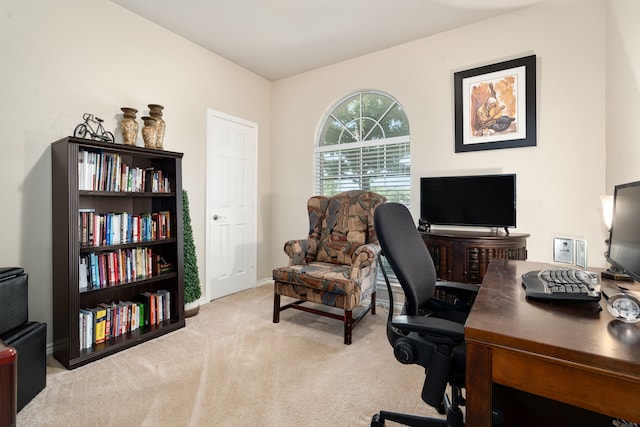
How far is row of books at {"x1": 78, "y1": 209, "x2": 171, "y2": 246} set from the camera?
227cm

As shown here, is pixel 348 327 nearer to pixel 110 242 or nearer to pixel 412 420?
pixel 412 420

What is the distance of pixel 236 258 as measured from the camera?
3.94 meters

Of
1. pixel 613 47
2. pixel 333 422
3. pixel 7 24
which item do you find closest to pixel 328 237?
pixel 333 422

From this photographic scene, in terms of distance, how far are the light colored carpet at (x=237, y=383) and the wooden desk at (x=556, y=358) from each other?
3.36 ft

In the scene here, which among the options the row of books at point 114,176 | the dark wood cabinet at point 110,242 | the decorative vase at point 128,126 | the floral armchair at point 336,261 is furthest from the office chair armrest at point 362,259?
the decorative vase at point 128,126

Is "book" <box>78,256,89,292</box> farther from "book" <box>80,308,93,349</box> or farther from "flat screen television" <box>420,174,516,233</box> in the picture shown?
"flat screen television" <box>420,174,516,233</box>

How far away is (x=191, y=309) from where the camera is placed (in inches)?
119

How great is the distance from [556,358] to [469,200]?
228cm

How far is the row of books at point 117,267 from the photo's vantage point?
7.55 ft

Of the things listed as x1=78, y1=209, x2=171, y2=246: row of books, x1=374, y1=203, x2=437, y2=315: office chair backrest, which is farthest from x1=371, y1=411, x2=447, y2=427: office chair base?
x1=78, y1=209, x2=171, y2=246: row of books

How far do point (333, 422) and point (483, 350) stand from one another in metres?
1.11

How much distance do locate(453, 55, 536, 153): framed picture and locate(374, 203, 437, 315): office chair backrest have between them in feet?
6.19

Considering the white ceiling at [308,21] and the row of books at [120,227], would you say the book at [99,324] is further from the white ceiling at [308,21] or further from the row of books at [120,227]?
the white ceiling at [308,21]

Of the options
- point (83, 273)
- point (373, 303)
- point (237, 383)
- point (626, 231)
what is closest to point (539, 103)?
point (626, 231)
